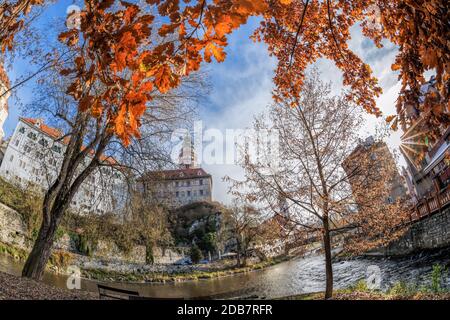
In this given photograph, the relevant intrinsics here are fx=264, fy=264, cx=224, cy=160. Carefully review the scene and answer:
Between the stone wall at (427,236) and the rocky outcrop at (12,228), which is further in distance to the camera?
the rocky outcrop at (12,228)

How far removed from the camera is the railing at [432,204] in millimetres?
16062

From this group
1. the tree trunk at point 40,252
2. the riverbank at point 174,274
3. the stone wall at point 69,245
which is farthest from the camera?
the riverbank at point 174,274

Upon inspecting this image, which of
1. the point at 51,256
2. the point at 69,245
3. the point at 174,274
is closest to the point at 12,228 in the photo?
the point at 51,256

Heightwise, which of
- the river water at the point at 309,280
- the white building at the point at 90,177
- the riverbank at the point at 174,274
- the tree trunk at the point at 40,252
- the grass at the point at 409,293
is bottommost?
the riverbank at the point at 174,274

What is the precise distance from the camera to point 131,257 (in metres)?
30.7

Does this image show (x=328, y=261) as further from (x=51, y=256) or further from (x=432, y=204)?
(x=51, y=256)

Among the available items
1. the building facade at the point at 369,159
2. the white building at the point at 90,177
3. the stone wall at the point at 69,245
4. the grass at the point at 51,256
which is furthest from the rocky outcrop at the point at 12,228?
the building facade at the point at 369,159

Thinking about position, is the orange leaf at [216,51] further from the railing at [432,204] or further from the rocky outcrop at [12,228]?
the rocky outcrop at [12,228]

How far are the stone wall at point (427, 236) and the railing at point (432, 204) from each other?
314 millimetres

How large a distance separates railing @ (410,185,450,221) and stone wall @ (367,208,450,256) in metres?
0.31

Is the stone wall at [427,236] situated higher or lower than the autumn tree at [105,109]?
lower

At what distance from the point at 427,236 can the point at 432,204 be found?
2.49m

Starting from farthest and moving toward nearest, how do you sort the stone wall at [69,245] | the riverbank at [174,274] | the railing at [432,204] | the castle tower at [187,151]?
the riverbank at [174,274] → the stone wall at [69,245] → the railing at [432,204] → the castle tower at [187,151]

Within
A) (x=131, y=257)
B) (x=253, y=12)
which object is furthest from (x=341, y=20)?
(x=131, y=257)
